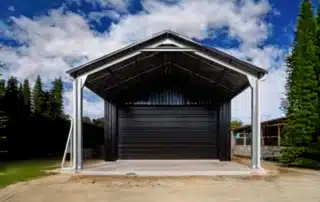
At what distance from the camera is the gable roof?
40.6 feet

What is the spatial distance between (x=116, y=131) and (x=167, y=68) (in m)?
3.69

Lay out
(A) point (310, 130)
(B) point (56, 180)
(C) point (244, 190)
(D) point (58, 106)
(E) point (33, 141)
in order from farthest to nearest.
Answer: (D) point (58, 106)
(E) point (33, 141)
(A) point (310, 130)
(B) point (56, 180)
(C) point (244, 190)

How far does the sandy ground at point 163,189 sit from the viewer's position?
7.56 meters

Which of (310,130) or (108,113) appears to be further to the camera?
(108,113)

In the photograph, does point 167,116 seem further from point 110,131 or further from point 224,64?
point 224,64

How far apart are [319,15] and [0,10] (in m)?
13.2

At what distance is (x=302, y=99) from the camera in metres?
15.4

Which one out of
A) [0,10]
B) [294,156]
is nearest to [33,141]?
[0,10]

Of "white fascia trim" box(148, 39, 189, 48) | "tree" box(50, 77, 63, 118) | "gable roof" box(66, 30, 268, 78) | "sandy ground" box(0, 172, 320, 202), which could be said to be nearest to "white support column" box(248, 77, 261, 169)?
"gable roof" box(66, 30, 268, 78)

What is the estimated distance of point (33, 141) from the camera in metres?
19.0

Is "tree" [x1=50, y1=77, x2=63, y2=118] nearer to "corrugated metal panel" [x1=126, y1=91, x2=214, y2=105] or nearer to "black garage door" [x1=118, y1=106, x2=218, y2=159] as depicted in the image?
"black garage door" [x1=118, y1=106, x2=218, y2=159]

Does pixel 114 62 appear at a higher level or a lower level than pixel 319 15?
lower

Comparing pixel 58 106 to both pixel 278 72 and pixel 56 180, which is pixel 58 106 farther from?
pixel 56 180

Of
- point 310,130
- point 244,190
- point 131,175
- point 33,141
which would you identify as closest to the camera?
point 244,190
